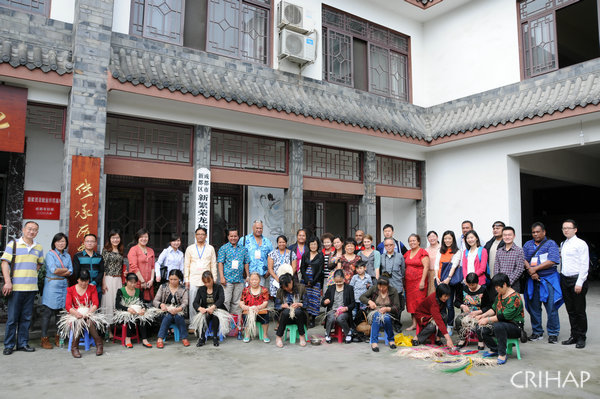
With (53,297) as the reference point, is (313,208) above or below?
above

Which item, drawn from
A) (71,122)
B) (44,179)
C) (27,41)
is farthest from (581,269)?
(44,179)

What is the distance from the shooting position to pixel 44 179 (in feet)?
29.1

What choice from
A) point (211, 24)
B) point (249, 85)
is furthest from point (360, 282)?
point (211, 24)

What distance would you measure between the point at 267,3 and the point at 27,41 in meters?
4.76

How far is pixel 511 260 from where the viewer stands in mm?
6406

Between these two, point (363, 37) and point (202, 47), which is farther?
point (363, 37)

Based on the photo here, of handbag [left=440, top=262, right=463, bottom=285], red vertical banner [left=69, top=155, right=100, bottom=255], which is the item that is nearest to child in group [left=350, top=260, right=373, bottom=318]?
handbag [left=440, top=262, right=463, bottom=285]

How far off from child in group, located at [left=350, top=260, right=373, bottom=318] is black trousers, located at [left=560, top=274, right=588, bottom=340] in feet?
8.76

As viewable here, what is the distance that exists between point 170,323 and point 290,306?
5.49 ft

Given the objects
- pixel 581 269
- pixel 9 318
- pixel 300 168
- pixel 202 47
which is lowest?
pixel 9 318

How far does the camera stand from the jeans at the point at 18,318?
578 cm

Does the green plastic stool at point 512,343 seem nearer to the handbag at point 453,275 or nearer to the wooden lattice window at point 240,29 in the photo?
the handbag at point 453,275

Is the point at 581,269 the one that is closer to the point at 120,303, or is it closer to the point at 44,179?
the point at 120,303

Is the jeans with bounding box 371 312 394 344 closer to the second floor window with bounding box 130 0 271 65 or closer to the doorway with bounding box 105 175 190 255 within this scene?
the doorway with bounding box 105 175 190 255
